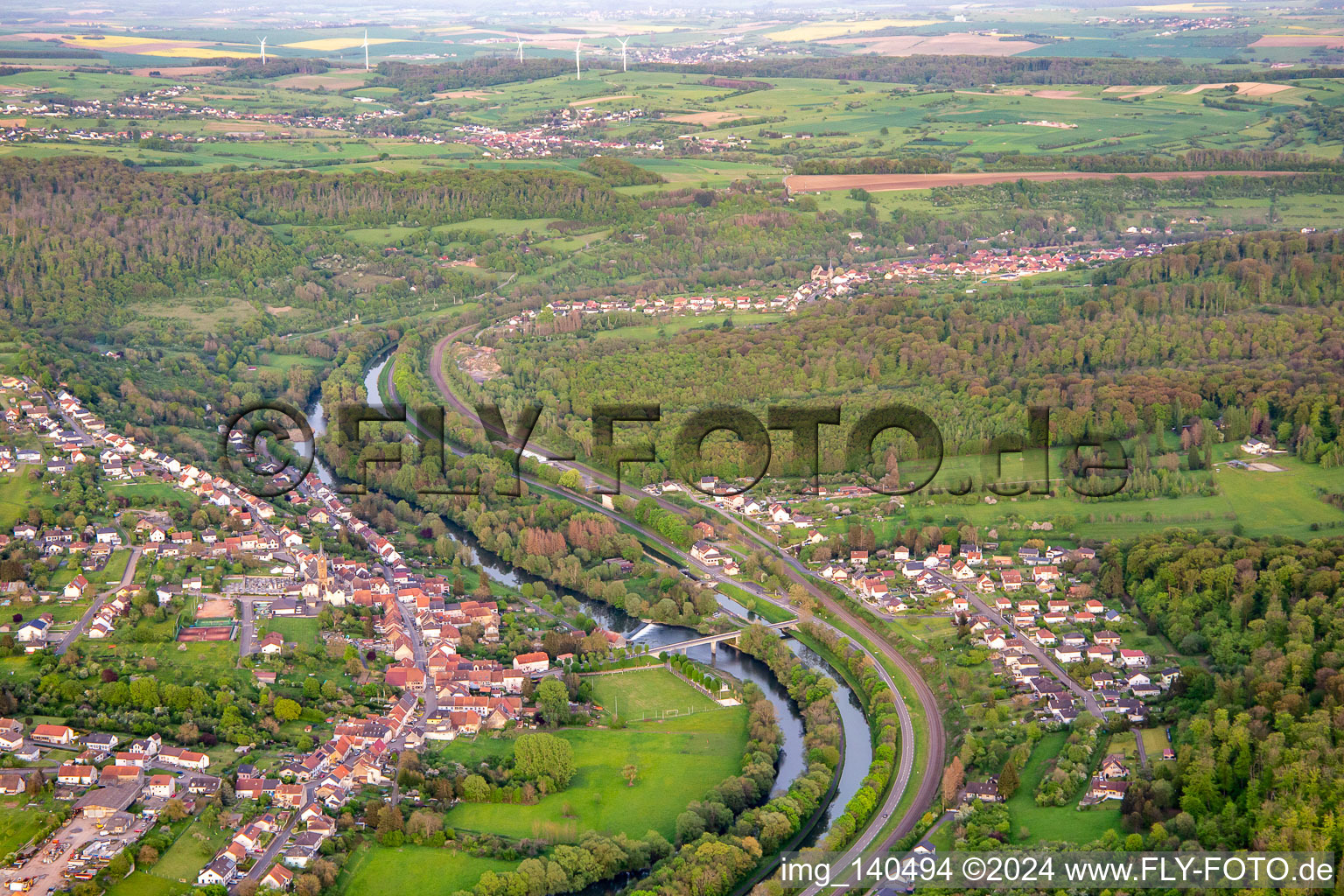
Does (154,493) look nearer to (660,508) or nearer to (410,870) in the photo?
(660,508)

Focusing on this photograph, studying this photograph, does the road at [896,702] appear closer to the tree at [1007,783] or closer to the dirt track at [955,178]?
the tree at [1007,783]

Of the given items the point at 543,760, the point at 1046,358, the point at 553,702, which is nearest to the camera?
the point at 543,760

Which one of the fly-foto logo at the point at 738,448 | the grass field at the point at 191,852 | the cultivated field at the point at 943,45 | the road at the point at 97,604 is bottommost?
the grass field at the point at 191,852

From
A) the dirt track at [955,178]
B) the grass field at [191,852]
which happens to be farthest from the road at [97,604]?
the dirt track at [955,178]

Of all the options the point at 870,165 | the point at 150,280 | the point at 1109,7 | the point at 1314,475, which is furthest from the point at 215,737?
the point at 1109,7

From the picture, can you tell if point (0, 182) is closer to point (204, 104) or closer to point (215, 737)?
point (204, 104)

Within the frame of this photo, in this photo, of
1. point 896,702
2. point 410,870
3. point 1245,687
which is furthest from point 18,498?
point 1245,687
